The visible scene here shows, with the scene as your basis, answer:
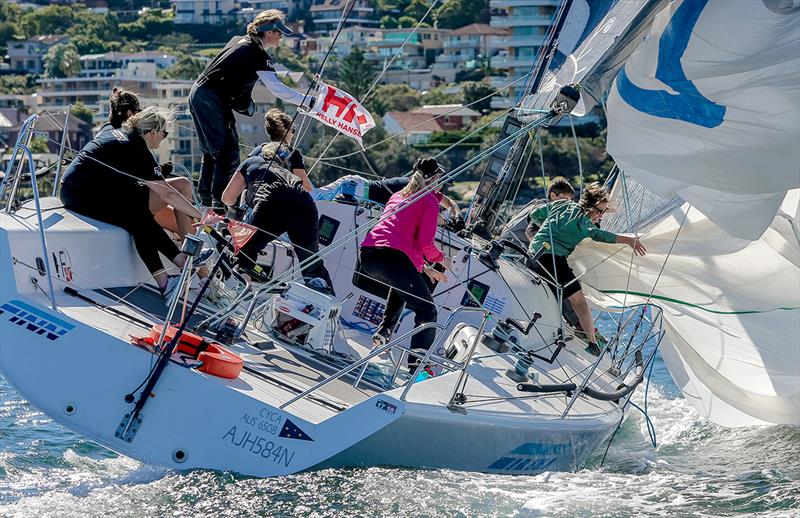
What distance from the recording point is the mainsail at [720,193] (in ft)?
25.0

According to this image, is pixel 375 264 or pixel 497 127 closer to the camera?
pixel 375 264

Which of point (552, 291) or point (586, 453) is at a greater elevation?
point (552, 291)

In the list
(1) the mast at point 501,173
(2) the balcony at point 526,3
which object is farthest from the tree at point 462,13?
(1) the mast at point 501,173

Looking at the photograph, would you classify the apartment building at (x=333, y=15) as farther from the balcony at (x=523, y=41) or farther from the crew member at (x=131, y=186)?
the crew member at (x=131, y=186)

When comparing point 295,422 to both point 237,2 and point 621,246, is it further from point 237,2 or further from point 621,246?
point 237,2

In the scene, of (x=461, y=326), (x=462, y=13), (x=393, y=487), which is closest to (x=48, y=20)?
(x=462, y=13)

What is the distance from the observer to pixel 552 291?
8.97m

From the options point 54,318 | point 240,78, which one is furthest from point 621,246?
point 54,318

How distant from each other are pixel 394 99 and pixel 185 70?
1276 centimetres

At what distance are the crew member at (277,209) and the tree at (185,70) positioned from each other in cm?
6059

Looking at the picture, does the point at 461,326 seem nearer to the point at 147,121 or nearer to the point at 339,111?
the point at 339,111

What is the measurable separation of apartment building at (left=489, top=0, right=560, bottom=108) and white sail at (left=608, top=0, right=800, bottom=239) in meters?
61.7

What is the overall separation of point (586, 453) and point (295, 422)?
1998 mm

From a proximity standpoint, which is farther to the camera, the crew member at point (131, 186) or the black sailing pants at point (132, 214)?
the black sailing pants at point (132, 214)
